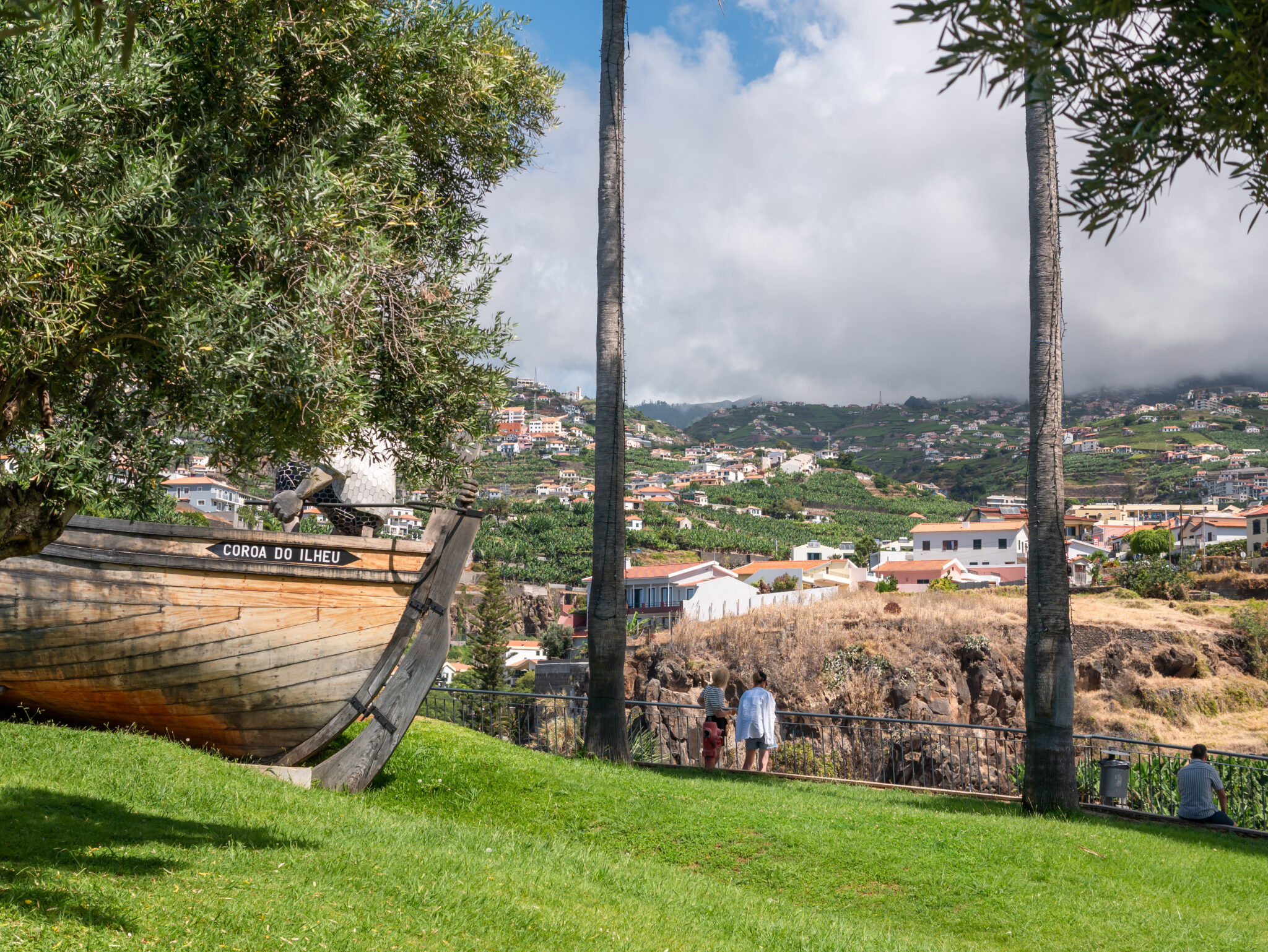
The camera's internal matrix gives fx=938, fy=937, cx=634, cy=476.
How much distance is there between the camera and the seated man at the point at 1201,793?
958 centimetres

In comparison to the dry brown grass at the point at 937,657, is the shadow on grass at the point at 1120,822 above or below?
above

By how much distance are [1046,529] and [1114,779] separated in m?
3.26

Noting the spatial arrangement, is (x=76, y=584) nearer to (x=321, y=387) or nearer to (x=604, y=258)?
(x=321, y=387)

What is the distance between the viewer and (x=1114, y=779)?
35.0 feet

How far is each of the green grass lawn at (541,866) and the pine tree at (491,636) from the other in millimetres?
39352

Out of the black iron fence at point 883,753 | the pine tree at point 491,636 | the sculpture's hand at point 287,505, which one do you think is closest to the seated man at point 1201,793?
the black iron fence at point 883,753

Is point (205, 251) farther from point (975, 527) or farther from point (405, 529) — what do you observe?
point (975, 527)

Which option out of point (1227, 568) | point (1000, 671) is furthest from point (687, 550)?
point (1000, 671)

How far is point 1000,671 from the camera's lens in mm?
28891

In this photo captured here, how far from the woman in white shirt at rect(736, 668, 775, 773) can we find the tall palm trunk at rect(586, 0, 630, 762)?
1667 millimetres

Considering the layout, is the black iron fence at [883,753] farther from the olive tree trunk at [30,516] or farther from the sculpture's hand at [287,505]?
the olive tree trunk at [30,516]

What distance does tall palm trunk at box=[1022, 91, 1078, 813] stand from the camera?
9594 millimetres

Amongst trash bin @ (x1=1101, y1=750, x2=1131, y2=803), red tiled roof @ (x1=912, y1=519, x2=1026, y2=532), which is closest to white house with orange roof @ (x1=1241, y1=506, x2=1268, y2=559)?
red tiled roof @ (x1=912, y1=519, x2=1026, y2=532)

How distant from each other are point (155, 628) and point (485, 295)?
11.1 ft
